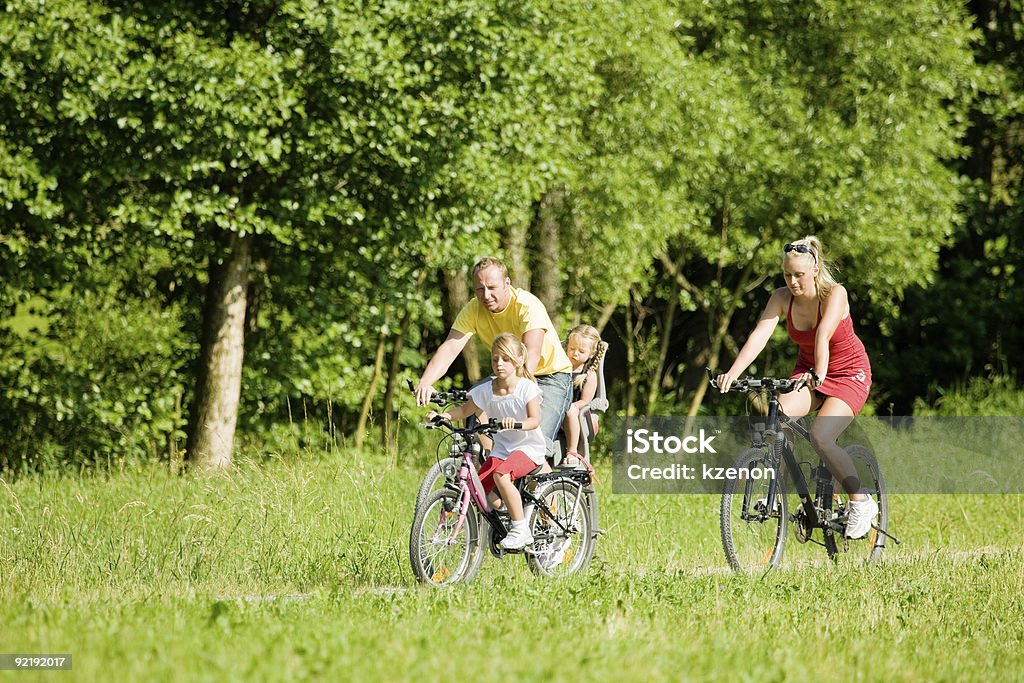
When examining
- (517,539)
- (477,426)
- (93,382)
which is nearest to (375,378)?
(93,382)

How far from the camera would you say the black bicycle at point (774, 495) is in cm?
812

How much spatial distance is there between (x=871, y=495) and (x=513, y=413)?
292 cm

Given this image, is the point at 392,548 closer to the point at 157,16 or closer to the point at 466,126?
the point at 466,126

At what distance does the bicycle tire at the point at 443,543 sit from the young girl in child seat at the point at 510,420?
223mm

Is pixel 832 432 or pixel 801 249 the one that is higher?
pixel 801 249

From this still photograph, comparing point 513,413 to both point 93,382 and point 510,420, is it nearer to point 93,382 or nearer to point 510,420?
point 510,420

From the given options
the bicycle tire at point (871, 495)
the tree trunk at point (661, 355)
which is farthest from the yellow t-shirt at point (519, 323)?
the tree trunk at point (661, 355)

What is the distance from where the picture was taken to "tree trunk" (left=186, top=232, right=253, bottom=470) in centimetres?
1452

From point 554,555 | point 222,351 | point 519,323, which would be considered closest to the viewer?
point 519,323

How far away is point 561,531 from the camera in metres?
8.00

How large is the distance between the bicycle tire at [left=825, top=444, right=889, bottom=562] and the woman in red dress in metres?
0.16

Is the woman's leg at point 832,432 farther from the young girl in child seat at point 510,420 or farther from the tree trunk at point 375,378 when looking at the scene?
the tree trunk at point 375,378

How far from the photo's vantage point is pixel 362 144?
13.1 m

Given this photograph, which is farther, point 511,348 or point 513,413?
point 513,413
